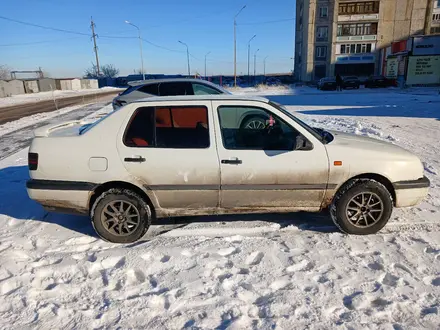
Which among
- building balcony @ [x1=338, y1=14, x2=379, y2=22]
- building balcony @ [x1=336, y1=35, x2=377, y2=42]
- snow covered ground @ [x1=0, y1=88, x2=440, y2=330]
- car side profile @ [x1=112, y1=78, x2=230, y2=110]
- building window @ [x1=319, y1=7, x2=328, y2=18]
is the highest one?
building window @ [x1=319, y1=7, x2=328, y2=18]

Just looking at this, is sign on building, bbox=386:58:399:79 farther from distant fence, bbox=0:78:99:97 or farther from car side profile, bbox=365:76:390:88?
distant fence, bbox=0:78:99:97

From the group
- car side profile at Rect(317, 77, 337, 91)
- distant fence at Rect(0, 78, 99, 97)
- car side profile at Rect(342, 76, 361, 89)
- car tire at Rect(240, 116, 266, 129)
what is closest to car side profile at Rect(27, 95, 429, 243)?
car tire at Rect(240, 116, 266, 129)

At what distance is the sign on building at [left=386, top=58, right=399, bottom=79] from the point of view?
46188 millimetres

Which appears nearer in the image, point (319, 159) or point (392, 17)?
point (319, 159)

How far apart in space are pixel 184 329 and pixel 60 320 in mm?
1026

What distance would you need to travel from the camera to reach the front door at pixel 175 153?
3.62m

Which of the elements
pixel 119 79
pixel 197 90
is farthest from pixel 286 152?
pixel 119 79

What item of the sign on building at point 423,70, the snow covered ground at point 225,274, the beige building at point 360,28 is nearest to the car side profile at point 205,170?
the snow covered ground at point 225,274

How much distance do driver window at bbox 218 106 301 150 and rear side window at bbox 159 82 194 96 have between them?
5552 millimetres

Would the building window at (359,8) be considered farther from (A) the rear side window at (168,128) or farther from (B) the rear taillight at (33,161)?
(B) the rear taillight at (33,161)

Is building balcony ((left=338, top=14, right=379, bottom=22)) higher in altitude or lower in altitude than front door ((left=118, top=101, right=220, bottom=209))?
Result: higher

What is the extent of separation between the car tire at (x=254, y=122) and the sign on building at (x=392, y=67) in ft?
162

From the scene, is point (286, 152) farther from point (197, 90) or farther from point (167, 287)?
point (197, 90)

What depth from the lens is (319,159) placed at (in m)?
Result: 3.67
